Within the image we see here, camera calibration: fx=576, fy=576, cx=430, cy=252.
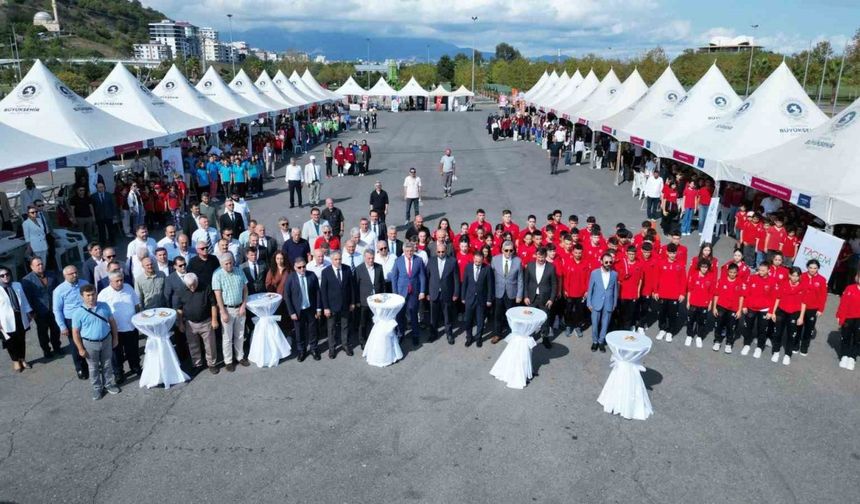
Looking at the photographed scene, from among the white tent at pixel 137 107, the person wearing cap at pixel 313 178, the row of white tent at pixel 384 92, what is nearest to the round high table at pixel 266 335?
the person wearing cap at pixel 313 178

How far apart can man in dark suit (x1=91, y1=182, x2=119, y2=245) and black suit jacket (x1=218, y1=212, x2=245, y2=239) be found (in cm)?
386

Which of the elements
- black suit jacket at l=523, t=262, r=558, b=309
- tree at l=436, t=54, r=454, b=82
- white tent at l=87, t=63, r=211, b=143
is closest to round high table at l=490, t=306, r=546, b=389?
black suit jacket at l=523, t=262, r=558, b=309

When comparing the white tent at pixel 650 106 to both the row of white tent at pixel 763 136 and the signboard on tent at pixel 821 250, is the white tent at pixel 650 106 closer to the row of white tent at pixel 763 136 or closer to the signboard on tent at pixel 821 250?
the row of white tent at pixel 763 136

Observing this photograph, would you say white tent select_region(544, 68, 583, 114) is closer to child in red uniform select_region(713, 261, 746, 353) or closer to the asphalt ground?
child in red uniform select_region(713, 261, 746, 353)

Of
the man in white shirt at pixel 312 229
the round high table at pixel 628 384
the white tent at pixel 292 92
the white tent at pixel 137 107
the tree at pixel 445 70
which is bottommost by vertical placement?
the round high table at pixel 628 384

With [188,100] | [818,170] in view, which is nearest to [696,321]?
[818,170]

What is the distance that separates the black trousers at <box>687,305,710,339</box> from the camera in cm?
863

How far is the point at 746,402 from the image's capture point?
705 centimetres

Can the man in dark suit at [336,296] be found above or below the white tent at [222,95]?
below

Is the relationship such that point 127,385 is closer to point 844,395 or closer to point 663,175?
point 844,395

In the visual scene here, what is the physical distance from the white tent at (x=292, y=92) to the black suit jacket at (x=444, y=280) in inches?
1237

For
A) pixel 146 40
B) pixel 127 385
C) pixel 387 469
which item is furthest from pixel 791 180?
pixel 146 40

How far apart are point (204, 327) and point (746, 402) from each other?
6880 mm

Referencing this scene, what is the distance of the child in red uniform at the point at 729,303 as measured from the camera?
8.22 metres
